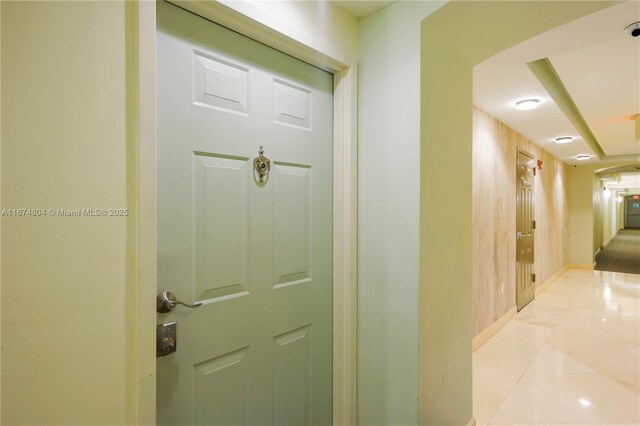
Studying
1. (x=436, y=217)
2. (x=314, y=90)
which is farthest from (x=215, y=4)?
(x=436, y=217)

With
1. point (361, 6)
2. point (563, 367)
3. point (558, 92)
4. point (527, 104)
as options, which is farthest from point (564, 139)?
point (361, 6)

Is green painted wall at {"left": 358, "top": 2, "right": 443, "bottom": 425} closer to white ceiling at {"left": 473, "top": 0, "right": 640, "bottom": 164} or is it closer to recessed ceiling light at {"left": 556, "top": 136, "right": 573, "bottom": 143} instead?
white ceiling at {"left": 473, "top": 0, "right": 640, "bottom": 164}

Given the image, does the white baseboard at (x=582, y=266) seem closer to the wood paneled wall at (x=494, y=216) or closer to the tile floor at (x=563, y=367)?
the tile floor at (x=563, y=367)

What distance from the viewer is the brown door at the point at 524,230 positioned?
161 inches

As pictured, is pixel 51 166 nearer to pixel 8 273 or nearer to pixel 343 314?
pixel 8 273

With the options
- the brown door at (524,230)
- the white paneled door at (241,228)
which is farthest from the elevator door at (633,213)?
the white paneled door at (241,228)

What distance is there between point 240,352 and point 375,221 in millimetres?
841

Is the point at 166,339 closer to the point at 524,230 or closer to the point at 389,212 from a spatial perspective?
the point at 389,212

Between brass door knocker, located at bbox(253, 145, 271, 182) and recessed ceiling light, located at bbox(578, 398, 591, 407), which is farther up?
brass door knocker, located at bbox(253, 145, 271, 182)

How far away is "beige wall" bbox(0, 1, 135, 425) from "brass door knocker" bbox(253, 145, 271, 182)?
0.47m

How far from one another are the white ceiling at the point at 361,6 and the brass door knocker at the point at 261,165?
84 centimetres

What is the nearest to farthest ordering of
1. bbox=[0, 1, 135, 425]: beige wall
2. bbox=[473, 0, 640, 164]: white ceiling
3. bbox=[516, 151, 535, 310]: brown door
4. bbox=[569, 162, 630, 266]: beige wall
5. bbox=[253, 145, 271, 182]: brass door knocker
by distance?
bbox=[0, 1, 135, 425]: beige wall, bbox=[253, 145, 271, 182]: brass door knocker, bbox=[473, 0, 640, 164]: white ceiling, bbox=[516, 151, 535, 310]: brown door, bbox=[569, 162, 630, 266]: beige wall

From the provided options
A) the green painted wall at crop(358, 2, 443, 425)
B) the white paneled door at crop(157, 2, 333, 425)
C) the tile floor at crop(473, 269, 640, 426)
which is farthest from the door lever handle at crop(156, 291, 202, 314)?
the tile floor at crop(473, 269, 640, 426)

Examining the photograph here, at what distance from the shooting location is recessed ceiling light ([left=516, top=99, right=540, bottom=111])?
288 cm
